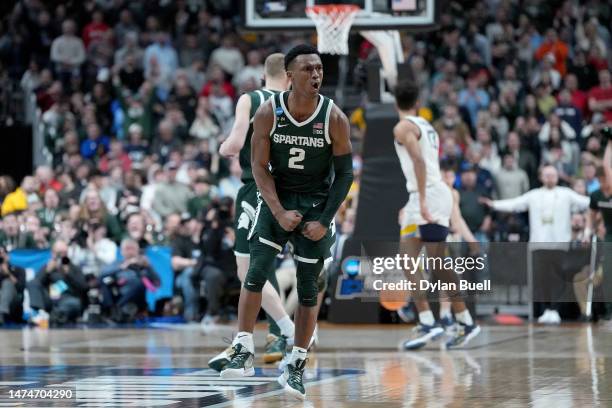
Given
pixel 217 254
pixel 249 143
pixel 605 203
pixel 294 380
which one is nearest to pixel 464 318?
pixel 249 143

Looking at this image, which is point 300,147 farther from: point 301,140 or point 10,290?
point 10,290

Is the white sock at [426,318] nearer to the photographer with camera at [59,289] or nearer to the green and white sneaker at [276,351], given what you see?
the green and white sneaker at [276,351]

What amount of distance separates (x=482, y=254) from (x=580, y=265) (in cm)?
164

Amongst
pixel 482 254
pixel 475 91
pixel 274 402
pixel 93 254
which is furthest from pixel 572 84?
pixel 274 402

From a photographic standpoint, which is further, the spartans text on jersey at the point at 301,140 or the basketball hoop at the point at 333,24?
the basketball hoop at the point at 333,24

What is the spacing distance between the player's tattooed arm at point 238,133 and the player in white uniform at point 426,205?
2.43 metres

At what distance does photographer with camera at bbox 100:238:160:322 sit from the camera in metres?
17.6

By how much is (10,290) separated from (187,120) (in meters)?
7.42

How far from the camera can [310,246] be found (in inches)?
349

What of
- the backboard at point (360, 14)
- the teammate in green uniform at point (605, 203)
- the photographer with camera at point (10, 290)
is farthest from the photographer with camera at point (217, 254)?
the teammate in green uniform at point (605, 203)

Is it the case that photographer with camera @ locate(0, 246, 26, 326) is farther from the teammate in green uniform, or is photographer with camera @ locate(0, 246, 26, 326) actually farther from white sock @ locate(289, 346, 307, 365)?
white sock @ locate(289, 346, 307, 365)

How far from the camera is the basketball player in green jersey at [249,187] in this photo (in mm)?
10383

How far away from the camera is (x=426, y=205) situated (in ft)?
40.7

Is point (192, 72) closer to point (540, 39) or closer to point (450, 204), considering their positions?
point (540, 39)
